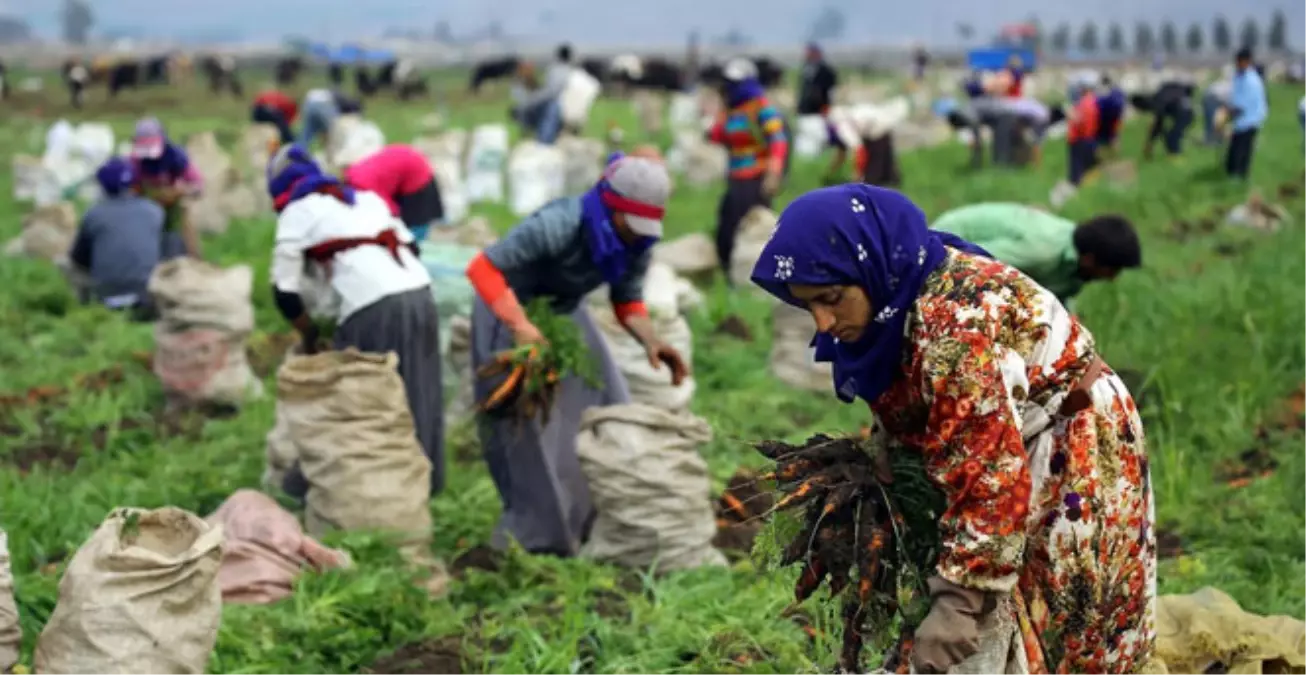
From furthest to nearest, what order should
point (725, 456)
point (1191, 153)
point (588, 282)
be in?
point (1191, 153), point (725, 456), point (588, 282)

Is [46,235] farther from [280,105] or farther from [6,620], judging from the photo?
[6,620]

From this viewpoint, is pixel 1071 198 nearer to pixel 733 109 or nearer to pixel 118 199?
pixel 733 109

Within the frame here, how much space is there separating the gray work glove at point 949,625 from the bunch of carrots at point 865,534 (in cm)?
13

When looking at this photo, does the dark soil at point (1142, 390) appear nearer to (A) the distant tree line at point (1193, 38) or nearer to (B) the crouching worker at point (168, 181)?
(B) the crouching worker at point (168, 181)

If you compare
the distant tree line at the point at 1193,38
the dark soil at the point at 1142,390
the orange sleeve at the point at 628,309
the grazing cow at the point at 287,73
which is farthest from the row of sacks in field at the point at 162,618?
the distant tree line at the point at 1193,38

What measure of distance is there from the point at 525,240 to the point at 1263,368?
3.29 m

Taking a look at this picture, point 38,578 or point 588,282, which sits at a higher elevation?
point 588,282

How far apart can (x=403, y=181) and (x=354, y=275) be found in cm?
97

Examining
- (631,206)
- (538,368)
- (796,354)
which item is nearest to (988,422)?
(631,206)

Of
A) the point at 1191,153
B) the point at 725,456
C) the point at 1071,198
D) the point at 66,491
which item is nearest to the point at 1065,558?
the point at 725,456

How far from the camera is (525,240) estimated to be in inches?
155

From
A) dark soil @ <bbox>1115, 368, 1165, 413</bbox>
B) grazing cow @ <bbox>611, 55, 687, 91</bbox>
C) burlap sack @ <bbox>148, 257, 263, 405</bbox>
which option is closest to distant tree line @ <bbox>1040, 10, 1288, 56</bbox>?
grazing cow @ <bbox>611, 55, 687, 91</bbox>

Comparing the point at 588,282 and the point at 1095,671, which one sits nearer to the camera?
the point at 1095,671

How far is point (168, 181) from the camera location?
7309 millimetres
